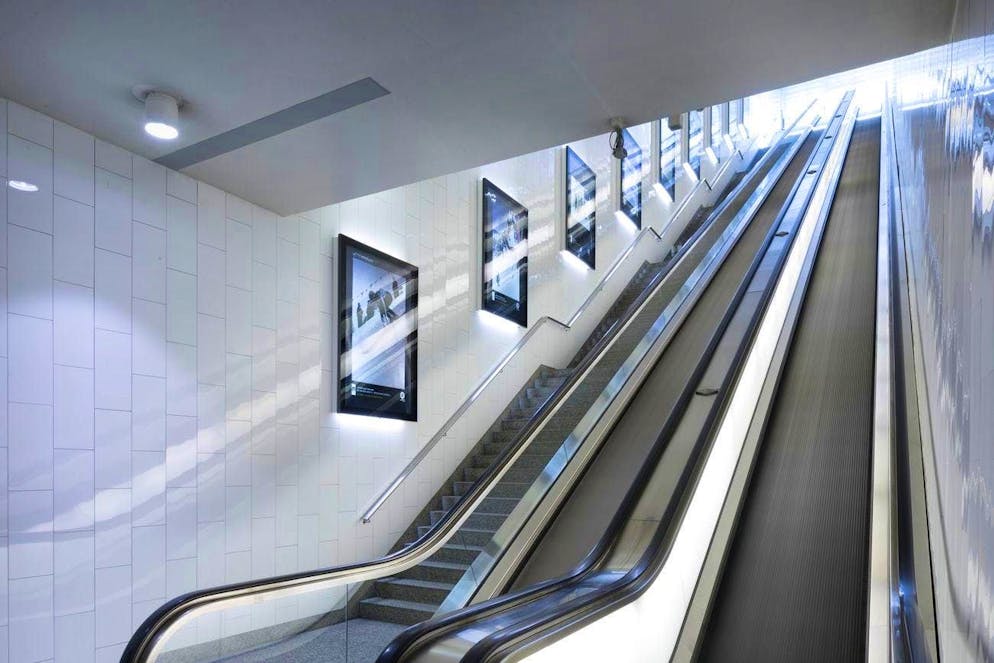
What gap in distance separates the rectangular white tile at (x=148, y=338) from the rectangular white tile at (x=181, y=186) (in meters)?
0.78

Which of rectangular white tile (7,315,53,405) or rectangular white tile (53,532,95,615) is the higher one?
rectangular white tile (7,315,53,405)

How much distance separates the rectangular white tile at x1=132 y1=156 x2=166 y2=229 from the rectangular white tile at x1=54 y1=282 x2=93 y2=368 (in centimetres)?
64

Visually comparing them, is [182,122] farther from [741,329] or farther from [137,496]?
[741,329]

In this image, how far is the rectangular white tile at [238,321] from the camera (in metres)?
5.12

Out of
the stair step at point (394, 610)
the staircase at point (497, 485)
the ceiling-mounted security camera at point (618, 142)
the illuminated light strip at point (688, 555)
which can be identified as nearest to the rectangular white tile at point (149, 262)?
the staircase at point (497, 485)

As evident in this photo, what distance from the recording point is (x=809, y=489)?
4.12 m

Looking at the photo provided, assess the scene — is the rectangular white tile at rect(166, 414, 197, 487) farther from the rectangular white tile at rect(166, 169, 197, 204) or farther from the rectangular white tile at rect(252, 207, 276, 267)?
the rectangular white tile at rect(166, 169, 197, 204)

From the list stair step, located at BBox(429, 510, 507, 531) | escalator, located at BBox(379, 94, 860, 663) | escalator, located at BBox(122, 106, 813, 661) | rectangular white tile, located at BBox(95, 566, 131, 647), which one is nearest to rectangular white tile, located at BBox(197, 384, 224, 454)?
rectangular white tile, located at BBox(95, 566, 131, 647)

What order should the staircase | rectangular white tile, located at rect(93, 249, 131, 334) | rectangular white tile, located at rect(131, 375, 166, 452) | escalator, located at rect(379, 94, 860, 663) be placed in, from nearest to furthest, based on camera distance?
escalator, located at rect(379, 94, 860, 663) → the staircase → rectangular white tile, located at rect(93, 249, 131, 334) → rectangular white tile, located at rect(131, 375, 166, 452)

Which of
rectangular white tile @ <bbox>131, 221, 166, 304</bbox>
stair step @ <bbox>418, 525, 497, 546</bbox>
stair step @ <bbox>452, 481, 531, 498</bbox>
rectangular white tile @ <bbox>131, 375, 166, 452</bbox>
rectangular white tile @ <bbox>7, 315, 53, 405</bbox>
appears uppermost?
rectangular white tile @ <bbox>131, 221, 166, 304</bbox>

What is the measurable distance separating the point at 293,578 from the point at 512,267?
571 cm

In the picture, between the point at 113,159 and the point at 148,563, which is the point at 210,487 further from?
the point at 113,159

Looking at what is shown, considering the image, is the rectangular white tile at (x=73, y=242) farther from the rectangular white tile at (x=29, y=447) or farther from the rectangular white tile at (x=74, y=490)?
the rectangular white tile at (x=74, y=490)

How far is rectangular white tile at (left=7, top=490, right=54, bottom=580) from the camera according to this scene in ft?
12.0
